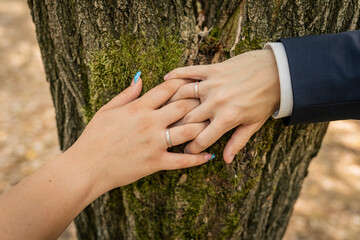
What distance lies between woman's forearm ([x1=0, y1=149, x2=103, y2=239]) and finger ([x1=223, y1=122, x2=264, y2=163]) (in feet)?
2.51

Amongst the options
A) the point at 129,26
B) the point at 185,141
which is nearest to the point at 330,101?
the point at 185,141

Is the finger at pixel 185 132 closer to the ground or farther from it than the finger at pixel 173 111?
closer to the ground

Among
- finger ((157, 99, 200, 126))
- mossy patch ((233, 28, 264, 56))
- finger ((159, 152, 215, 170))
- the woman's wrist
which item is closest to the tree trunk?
mossy patch ((233, 28, 264, 56))

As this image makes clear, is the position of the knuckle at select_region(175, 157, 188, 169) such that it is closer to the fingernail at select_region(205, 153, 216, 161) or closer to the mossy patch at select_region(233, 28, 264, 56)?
the fingernail at select_region(205, 153, 216, 161)

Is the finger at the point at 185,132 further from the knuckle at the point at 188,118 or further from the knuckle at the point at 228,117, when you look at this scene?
the knuckle at the point at 228,117

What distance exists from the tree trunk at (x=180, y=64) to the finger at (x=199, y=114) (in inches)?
9.0

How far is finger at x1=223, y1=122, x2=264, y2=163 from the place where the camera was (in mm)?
1550

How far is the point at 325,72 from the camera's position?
1.32m

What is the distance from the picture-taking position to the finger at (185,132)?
4.99 feet

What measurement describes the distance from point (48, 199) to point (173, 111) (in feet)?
2.59

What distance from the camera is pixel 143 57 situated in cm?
165

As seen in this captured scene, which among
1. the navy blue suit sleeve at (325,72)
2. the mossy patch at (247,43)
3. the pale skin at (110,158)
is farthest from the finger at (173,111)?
the navy blue suit sleeve at (325,72)

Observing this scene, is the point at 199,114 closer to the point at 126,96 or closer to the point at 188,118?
the point at 188,118

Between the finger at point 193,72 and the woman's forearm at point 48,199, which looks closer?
the woman's forearm at point 48,199
